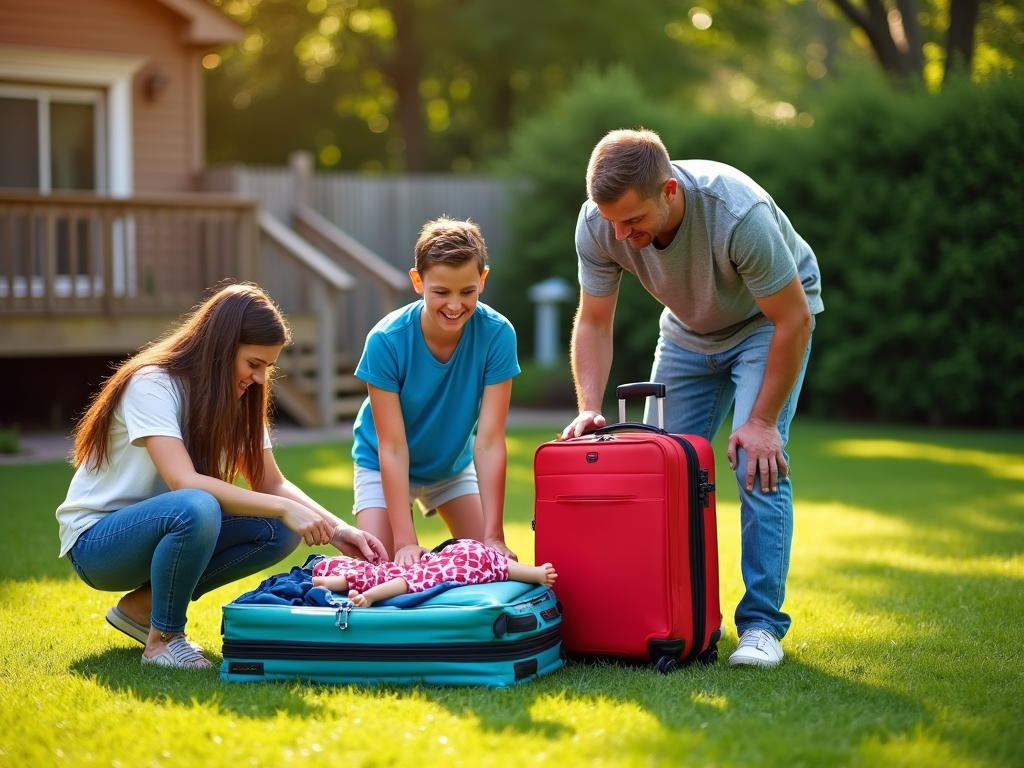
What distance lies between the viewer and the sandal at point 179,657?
11.8 ft

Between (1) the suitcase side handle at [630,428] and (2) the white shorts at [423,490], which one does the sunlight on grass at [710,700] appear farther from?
(2) the white shorts at [423,490]

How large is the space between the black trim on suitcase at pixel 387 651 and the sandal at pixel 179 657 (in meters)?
0.26

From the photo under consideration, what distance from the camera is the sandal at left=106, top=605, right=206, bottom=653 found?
3809mm

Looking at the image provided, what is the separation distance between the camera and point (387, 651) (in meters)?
3.33

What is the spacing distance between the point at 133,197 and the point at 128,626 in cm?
721

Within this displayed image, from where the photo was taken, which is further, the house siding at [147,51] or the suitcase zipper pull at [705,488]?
the house siding at [147,51]

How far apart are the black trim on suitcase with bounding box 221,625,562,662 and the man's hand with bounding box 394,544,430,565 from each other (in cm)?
36

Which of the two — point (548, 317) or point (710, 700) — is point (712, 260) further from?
point (548, 317)

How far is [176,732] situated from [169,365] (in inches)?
50.6

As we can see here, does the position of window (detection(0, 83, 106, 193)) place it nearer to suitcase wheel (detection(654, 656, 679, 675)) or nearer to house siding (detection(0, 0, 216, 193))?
house siding (detection(0, 0, 216, 193))

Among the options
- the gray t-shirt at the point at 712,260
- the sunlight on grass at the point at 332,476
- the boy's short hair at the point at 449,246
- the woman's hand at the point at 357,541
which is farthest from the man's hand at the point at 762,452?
the sunlight on grass at the point at 332,476

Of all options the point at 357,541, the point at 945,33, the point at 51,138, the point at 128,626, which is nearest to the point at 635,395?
the point at 357,541

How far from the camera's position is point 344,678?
337 centimetres

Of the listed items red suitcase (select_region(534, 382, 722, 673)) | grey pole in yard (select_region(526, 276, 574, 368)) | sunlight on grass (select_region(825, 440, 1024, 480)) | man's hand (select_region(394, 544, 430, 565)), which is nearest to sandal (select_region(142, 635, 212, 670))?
man's hand (select_region(394, 544, 430, 565))
